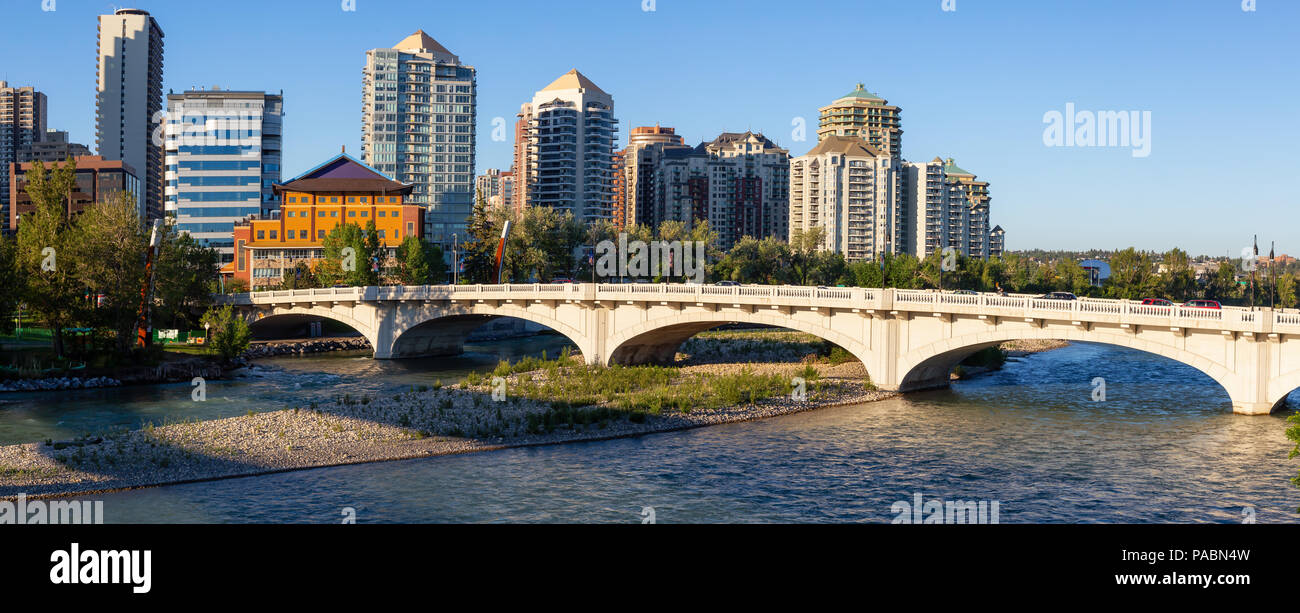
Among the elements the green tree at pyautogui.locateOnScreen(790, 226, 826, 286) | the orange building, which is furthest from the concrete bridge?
the green tree at pyautogui.locateOnScreen(790, 226, 826, 286)

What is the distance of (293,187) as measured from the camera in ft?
411

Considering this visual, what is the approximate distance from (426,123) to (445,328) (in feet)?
386

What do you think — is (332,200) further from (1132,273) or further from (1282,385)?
(1282,385)

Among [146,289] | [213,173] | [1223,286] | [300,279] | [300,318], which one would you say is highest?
[213,173]

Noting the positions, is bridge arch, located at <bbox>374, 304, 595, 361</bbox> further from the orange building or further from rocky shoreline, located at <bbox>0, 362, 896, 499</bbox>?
the orange building

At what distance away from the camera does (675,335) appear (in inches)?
2889

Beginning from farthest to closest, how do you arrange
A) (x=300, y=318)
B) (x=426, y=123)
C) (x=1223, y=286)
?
1. (x=426, y=123)
2. (x=1223, y=286)
3. (x=300, y=318)

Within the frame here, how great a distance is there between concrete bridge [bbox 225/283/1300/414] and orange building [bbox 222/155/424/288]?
31714 mm

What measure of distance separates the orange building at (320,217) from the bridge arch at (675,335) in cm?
5500

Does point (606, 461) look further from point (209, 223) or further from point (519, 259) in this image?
point (209, 223)

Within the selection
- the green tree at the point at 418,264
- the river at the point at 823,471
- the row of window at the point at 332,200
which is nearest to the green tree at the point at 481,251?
the green tree at the point at 418,264

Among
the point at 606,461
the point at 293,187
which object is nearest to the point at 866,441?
the point at 606,461

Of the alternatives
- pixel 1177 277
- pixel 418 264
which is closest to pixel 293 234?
pixel 418 264

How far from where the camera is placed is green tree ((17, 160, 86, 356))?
66.4 meters
